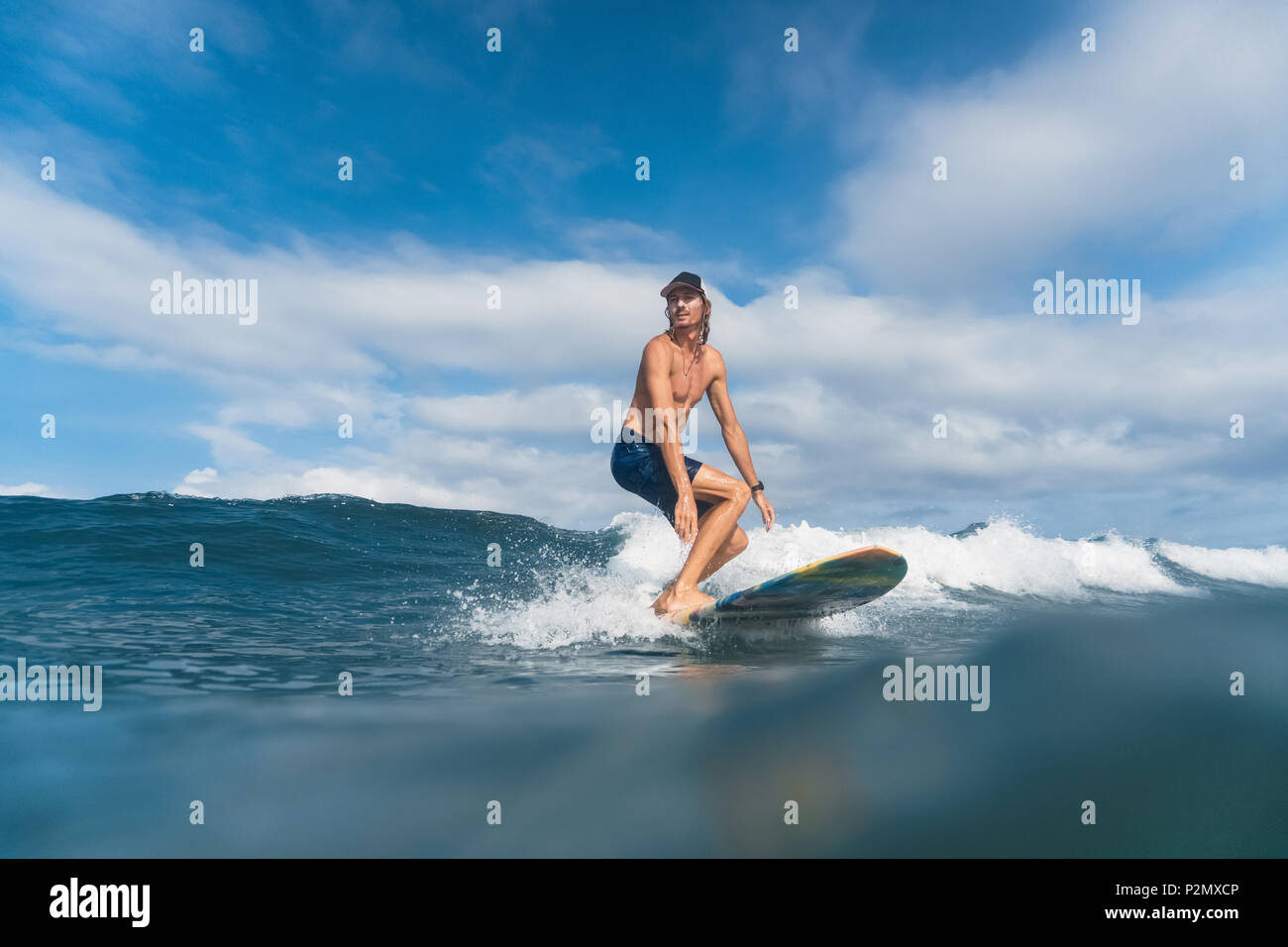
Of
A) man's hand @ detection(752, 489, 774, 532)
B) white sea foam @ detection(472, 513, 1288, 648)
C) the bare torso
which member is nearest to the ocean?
white sea foam @ detection(472, 513, 1288, 648)

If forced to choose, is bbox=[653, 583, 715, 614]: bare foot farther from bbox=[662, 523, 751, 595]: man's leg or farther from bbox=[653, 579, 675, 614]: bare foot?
bbox=[662, 523, 751, 595]: man's leg

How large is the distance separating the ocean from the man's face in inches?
99.6

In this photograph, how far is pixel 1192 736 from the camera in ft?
9.58

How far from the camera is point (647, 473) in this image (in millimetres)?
5738

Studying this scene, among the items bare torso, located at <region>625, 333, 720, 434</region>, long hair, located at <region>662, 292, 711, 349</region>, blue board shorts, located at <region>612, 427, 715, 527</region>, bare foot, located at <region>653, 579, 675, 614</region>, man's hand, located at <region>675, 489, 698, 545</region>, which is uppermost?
long hair, located at <region>662, 292, 711, 349</region>

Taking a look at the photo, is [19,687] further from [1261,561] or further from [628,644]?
[1261,561]

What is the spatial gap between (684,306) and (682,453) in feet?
4.02

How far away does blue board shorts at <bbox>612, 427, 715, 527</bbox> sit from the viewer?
563 centimetres

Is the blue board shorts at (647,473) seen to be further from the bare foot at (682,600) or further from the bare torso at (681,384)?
the bare foot at (682,600)

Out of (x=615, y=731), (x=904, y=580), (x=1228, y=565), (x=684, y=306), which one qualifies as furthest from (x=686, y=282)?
(x=1228, y=565)

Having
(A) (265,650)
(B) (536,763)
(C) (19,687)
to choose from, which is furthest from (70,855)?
(A) (265,650)

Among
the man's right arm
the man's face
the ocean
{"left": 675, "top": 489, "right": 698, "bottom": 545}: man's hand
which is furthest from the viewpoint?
the man's face

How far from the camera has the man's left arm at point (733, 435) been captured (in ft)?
19.5
